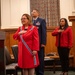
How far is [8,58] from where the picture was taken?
493 centimetres

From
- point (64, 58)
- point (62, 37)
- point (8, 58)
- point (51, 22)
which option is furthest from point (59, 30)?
point (51, 22)

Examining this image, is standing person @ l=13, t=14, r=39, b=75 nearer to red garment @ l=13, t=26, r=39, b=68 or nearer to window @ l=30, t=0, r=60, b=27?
A: red garment @ l=13, t=26, r=39, b=68

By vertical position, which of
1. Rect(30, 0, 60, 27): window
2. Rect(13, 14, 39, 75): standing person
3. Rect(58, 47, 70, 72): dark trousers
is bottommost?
Rect(58, 47, 70, 72): dark trousers

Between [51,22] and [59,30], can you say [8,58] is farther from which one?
[51,22]

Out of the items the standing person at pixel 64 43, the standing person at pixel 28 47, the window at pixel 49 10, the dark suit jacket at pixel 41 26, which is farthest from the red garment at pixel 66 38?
the window at pixel 49 10

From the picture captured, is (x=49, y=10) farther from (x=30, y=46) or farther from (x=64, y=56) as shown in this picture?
(x=30, y=46)

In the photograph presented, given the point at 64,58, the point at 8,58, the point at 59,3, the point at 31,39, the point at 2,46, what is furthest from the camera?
the point at 59,3

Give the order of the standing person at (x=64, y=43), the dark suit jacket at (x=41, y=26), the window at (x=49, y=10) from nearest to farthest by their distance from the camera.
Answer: the dark suit jacket at (x=41, y=26) → the standing person at (x=64, y=43) → the window at (x=49, y=10)

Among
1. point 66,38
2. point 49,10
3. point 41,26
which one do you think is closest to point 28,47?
point 41,26

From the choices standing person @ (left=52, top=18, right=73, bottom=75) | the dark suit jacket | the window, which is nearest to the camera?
the dark suit jacket

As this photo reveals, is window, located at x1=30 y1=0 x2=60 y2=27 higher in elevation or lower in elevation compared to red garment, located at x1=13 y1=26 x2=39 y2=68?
higher

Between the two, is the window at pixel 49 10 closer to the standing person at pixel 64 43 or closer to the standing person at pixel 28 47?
the standing person at pixel 64 43

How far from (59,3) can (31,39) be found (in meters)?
4.97

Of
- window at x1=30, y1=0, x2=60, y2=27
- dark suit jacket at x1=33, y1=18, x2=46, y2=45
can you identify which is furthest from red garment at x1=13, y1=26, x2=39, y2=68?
window at x1=30, y1=0, x2=60, y2=27
